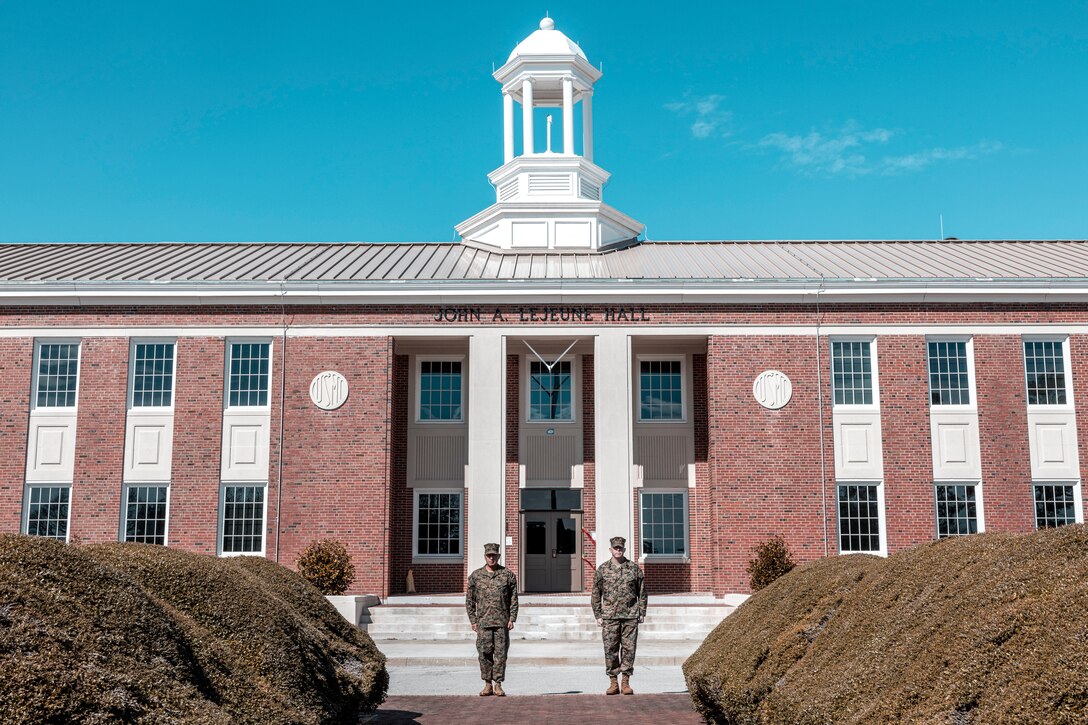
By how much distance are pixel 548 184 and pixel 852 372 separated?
1228 centimetres

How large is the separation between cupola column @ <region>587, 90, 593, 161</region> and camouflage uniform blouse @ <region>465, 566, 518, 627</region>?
2344 centimetres

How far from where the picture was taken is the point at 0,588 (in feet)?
16.7

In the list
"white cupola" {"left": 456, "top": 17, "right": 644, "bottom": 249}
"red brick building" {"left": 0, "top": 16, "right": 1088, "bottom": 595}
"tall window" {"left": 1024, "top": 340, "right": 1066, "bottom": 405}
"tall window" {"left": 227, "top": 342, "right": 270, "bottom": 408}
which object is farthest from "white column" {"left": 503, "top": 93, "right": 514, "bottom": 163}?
"tall window" {"left": 1024, "top": 340, "right": 1066, "bottom": 405}

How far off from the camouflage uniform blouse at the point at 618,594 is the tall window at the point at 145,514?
15.9 m

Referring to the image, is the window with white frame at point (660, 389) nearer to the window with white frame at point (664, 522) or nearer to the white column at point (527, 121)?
the window with white frame at point (664, 522)

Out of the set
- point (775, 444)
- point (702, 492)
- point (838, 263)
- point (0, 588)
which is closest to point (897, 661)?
point (0, 588)

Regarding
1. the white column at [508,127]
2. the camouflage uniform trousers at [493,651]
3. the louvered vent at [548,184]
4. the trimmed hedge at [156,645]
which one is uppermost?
the white column at [508,127]

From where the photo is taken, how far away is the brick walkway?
10.7m

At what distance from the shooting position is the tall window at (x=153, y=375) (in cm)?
2638

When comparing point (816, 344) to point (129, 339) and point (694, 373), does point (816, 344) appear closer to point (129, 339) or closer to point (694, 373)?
point (694, 373)

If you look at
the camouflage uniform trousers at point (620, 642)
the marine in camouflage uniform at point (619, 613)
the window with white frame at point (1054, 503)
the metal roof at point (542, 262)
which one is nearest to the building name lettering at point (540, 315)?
the metal roof at point (542, 262)

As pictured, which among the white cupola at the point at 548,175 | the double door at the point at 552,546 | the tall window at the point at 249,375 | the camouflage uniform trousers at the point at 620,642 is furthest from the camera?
the white cupola at the point at 548,175

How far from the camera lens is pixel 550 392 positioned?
2950cm

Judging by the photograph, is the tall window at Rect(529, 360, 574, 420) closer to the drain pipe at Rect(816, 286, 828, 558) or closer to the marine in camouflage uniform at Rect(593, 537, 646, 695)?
the drain pipe at Rect(816, 286, 828, 558)
